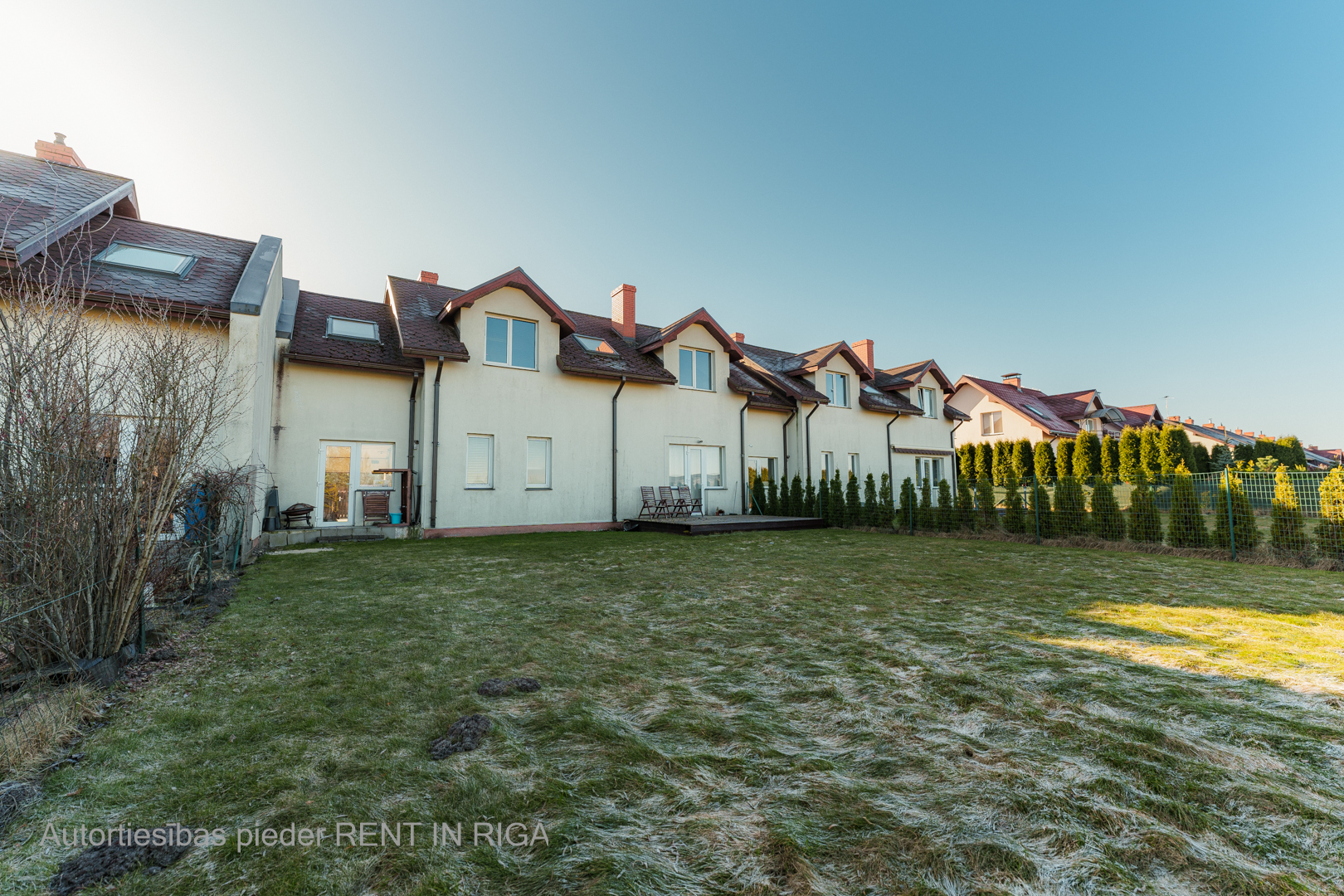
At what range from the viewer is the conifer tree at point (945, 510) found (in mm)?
13461

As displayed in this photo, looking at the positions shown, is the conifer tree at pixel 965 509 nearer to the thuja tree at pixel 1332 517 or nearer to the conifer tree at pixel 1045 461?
the thuja tree at pixel 1332 517

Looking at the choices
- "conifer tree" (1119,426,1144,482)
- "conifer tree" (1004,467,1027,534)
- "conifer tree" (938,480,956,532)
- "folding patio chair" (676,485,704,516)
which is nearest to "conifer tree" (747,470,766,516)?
"folding patio chair" (676,485,704,516)

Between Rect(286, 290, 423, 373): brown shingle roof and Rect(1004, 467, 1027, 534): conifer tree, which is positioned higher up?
Rect(286, 290, 423, 373): brown shingle roof

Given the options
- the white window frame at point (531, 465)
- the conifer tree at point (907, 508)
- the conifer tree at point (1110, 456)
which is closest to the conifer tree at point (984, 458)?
the conifer tree at point (1110, 456)

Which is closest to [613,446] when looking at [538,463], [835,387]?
[538,463]

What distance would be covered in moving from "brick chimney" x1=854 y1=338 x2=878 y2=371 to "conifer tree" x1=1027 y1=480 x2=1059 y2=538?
1108cm

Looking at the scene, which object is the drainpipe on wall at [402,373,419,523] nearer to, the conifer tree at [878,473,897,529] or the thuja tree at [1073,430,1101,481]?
the conifer tree at [878,473,897,529]

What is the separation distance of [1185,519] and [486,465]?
1386cm

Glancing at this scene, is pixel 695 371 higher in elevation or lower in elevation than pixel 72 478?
higher

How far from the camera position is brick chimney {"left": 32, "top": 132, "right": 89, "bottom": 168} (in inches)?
497

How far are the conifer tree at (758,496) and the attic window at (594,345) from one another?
609 centimetres

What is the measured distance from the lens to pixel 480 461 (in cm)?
1298

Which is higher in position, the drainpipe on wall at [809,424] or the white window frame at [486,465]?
the drainpipe on wall at [809,424]

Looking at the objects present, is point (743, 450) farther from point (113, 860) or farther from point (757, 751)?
point (113, 860)
